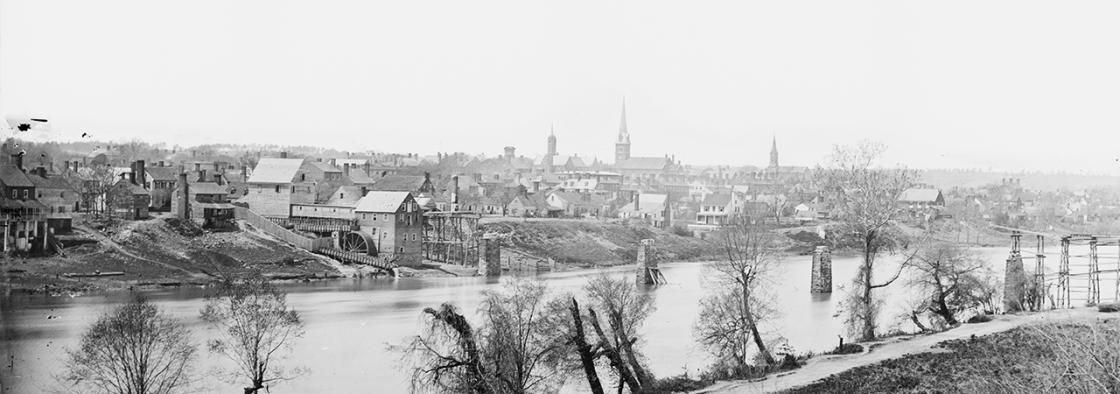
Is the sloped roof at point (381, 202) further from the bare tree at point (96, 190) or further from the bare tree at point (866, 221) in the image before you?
the bare tree at point (866, 221)

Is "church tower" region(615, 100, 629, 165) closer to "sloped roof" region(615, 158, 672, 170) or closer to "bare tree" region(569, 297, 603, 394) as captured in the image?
"sloped roof" region(615, 158, 672, 170)

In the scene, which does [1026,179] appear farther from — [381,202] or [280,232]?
[280,232]

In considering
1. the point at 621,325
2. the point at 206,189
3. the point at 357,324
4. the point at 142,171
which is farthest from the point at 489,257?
the point at 621,325

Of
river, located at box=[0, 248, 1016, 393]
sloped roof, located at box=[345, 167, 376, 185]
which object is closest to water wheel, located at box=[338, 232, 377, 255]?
river, located at box=[0, 248, 1016, 393]

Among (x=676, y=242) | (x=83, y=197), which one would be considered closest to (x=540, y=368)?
(x=83, y=197)

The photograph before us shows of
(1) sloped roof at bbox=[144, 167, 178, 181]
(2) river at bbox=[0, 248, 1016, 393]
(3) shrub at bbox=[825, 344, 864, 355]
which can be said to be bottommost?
(2) river at bbox=[0, 248, 1016, 393]

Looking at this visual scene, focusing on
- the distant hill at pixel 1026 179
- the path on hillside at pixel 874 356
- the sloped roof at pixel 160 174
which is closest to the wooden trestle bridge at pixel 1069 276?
the path on hillside at pixel 874 356

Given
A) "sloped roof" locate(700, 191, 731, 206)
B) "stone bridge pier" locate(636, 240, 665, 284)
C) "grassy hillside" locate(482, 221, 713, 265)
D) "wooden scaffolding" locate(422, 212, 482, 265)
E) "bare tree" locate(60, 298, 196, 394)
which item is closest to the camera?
A: "bare tree" locate(60, 298, 196, 394)
